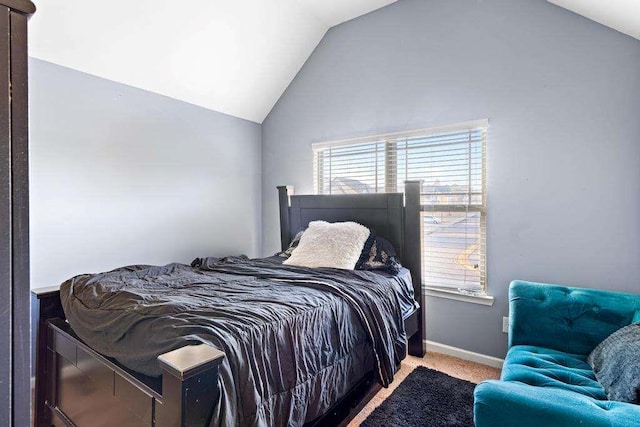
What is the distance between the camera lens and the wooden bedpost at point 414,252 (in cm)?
279

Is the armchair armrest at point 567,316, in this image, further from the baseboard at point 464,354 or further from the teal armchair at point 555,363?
the baseboard at point 464,354

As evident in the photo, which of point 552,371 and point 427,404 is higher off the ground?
point 552,371

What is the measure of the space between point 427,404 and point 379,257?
1005mm

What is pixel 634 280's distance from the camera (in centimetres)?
212

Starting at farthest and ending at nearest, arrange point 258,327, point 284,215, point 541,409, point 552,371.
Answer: point 284,215 < point 552,371 < point 258,327 < point 541,409

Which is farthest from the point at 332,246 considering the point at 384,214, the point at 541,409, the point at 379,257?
the point at 541,409

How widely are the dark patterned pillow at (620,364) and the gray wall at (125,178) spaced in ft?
9.97

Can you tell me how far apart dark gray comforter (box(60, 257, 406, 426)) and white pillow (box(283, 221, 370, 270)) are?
285 millimetres

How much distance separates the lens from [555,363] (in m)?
1.69

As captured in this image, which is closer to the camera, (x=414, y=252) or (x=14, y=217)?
(x=14, y=217)

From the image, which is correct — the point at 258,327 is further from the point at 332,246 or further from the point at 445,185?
the point at 445,185

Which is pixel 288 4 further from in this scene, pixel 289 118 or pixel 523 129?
pixel 523 129

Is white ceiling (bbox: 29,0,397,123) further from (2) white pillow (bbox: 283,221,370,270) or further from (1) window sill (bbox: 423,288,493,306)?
(1) window sill (bbox: 423,288,493,306)

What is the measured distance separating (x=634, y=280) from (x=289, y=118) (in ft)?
10.2
